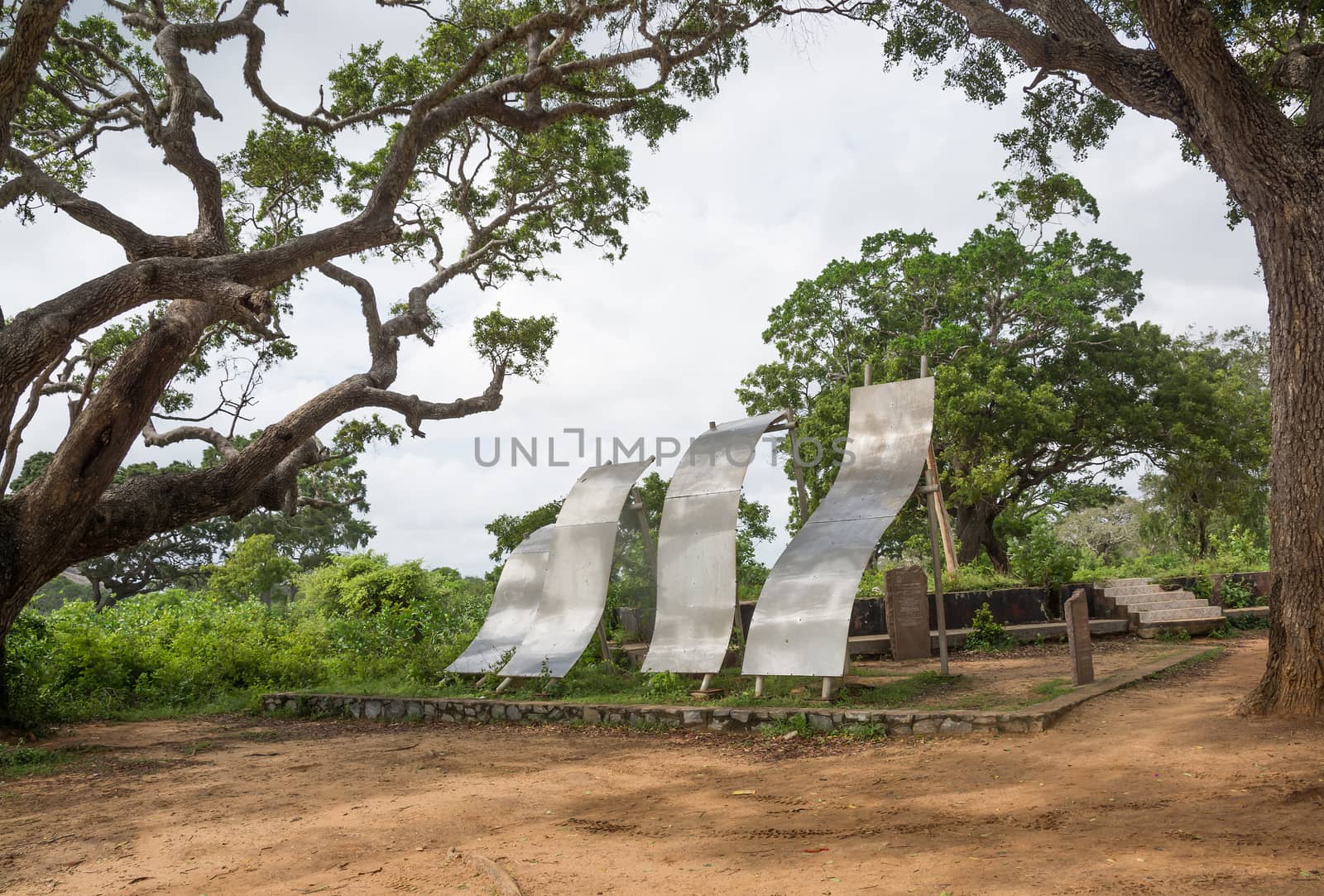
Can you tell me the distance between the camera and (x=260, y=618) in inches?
618

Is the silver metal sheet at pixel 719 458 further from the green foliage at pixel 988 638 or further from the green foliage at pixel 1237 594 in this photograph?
the green foliage at pixel 1237 594

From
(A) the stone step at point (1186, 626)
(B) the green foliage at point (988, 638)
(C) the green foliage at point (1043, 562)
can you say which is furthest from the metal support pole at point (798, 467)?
(A) the stone step at point (1186, 626)

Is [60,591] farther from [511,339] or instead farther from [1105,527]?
[1105,527]

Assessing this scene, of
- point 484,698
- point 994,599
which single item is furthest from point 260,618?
point 994,599

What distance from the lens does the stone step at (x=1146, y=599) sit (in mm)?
13781

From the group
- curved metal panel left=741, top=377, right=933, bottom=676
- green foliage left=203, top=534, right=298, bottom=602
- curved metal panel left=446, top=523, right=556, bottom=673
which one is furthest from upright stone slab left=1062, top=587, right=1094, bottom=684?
green foliage left=203, top=534, right=298, bottom=602

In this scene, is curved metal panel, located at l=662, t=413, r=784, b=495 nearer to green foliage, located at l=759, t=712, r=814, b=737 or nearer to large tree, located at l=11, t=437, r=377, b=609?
green foliage, located at l=759, t=712, r=814, b=737

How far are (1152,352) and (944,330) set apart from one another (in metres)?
5.02

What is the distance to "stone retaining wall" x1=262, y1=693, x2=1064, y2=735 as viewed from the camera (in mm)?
7418

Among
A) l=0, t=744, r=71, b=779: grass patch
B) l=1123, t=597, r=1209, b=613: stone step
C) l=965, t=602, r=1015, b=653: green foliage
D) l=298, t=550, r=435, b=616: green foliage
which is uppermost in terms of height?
l=298, t=550, r=435, b=616: green foliage

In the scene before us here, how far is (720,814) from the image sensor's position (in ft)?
18.3

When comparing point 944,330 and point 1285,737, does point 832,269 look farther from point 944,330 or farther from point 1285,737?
point 1285,737

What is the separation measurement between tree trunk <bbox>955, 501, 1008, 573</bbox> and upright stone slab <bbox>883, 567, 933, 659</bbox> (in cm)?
934

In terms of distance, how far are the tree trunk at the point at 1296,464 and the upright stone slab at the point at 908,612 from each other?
5.05m
